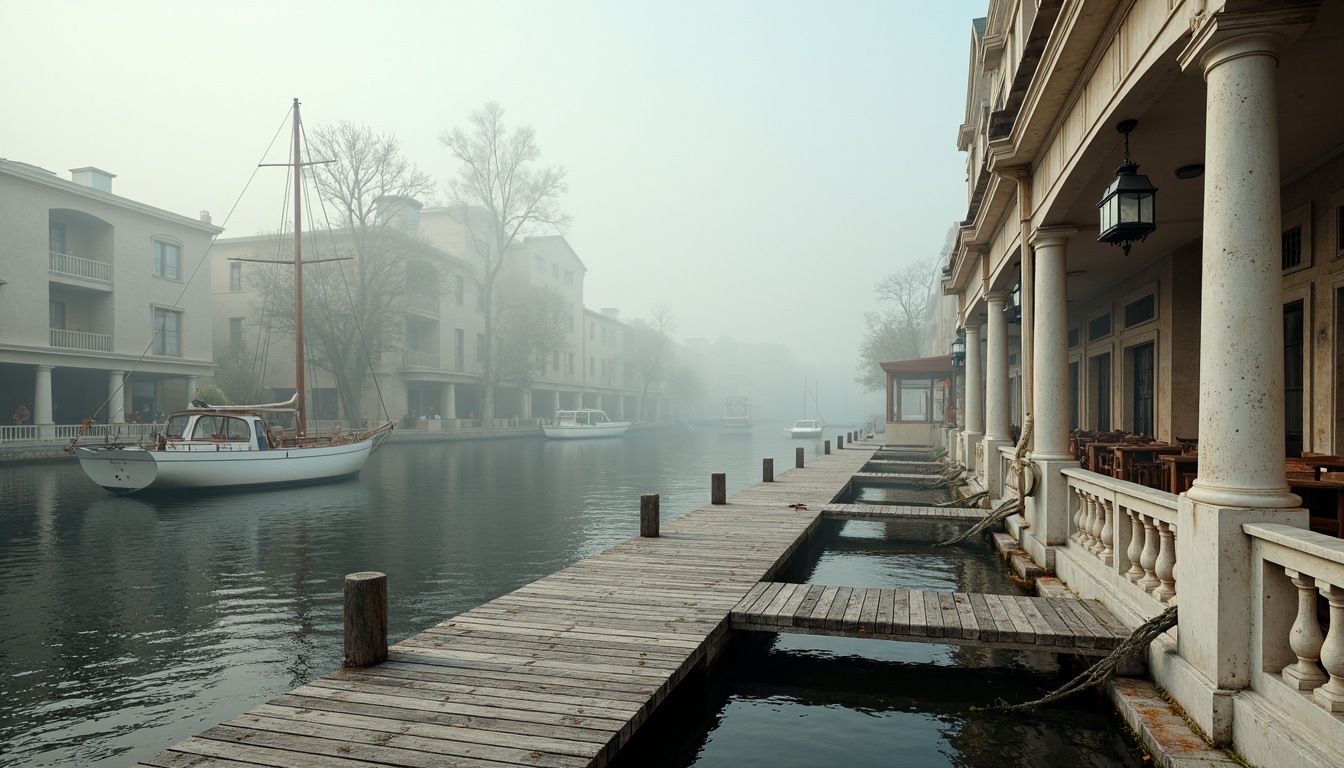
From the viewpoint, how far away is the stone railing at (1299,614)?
11.7 ft

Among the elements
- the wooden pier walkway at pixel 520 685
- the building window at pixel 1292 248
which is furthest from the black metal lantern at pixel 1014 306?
the wooden pier walkway at pixel 520 685

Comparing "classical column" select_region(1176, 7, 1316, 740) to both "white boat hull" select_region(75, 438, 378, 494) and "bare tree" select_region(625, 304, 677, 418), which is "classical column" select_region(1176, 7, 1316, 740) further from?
"bare tree" select_region(625, 304, 677, 418)

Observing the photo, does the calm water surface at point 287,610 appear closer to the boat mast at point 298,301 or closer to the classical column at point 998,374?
the classical column at point 998,374

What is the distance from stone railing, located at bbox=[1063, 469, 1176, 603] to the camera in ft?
17.5

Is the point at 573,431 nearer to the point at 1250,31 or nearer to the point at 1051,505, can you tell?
the point at 1051,505

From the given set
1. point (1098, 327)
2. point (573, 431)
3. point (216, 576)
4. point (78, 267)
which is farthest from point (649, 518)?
point (573, 431)

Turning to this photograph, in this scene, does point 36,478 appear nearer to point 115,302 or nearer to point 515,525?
point 115,302

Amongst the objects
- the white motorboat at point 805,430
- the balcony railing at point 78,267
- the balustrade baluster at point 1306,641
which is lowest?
the white motorboat at point 805,430

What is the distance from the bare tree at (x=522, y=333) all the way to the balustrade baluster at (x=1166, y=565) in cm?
5040

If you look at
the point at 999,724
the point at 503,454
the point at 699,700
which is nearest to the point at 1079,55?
the point at 999,724

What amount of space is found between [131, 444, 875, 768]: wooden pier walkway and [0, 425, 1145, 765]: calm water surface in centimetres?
68

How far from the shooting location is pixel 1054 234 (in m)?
8.43

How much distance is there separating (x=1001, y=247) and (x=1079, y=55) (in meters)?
5.65

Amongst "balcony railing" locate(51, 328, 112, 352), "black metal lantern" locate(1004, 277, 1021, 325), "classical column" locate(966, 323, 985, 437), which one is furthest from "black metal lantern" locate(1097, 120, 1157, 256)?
"balcony railing" locate(51, 328, 112, 352)
